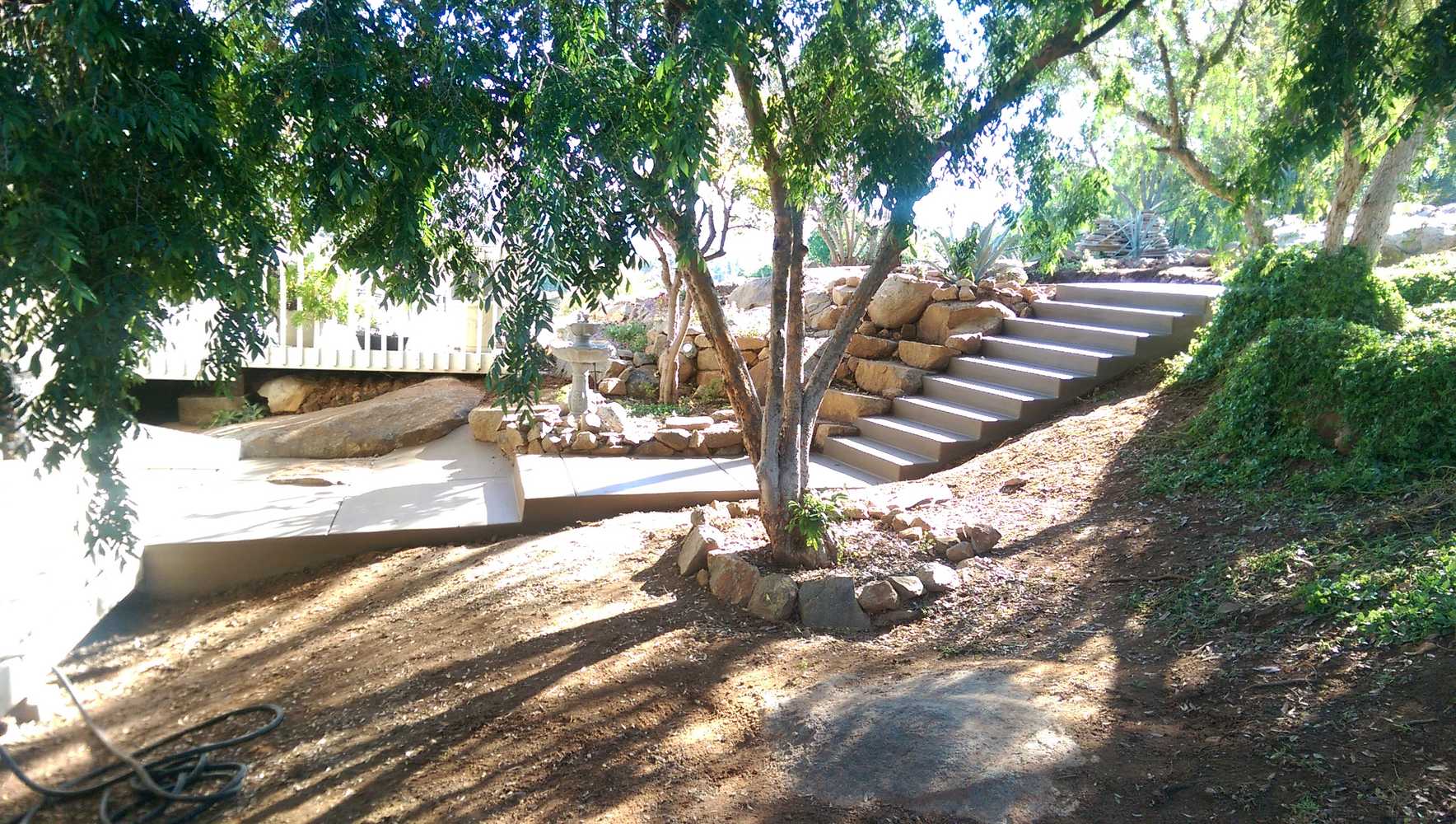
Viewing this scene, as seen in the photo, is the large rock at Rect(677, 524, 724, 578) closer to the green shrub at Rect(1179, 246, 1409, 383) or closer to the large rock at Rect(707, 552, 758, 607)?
the large rock at Rect(707, 552, 758, 607)

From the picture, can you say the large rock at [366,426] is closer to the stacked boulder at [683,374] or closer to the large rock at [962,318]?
the stacked boulder at [683,374]

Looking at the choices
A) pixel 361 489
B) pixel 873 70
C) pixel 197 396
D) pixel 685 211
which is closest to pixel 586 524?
pixel 361 489

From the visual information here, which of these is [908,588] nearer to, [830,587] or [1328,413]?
[830,587]

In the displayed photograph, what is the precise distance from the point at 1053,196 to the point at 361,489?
5295mm

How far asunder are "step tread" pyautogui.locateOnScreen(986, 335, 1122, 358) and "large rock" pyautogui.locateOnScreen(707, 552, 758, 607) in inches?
175

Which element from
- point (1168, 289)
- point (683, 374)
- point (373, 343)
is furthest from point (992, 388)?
point (373, 343)

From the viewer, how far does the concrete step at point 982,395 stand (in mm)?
7191

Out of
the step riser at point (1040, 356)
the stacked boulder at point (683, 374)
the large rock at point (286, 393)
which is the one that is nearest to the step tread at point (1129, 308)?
the step riser at point (1040, 356)

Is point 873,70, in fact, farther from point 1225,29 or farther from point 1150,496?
point 1225,29

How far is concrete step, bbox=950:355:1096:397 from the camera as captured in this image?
727 cm

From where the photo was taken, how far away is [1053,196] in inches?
182

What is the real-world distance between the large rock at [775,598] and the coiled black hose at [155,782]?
2.20 meters

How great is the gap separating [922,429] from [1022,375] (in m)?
1.05

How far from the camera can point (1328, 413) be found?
4.77m
